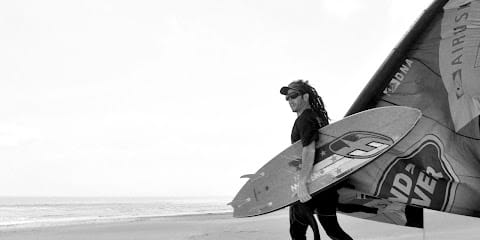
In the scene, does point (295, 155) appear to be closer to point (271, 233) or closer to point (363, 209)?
point (363, 209)

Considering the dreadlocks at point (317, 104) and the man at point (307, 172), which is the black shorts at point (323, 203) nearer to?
the man at point (307, 172)

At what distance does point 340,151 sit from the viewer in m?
3.89

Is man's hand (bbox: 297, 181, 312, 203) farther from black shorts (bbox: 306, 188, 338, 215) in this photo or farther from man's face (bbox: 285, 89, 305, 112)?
man's face (bbox: 285, 89, 305, 112)

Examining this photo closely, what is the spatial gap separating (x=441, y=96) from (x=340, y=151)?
1.20m

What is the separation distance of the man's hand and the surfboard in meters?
0.06

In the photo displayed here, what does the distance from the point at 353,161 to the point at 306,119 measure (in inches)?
20.6

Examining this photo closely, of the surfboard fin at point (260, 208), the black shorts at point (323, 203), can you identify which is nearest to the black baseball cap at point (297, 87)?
the black shorts at point (323, 203)

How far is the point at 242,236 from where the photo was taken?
865 cm

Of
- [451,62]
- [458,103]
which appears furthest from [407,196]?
[451,62]

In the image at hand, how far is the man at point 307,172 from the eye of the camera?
3740 mm

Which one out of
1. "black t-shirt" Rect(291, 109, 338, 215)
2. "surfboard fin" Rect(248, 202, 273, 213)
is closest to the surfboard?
"surfboard fin" Rect(248, 202, 273, 213)

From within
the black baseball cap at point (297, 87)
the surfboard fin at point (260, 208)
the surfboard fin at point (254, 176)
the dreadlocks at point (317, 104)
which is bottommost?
the surfboard fin at point (260, 208)

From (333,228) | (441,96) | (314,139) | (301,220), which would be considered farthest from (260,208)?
(441,96)

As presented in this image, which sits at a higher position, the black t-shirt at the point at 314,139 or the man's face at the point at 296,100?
the man's face at the point at 296,100
